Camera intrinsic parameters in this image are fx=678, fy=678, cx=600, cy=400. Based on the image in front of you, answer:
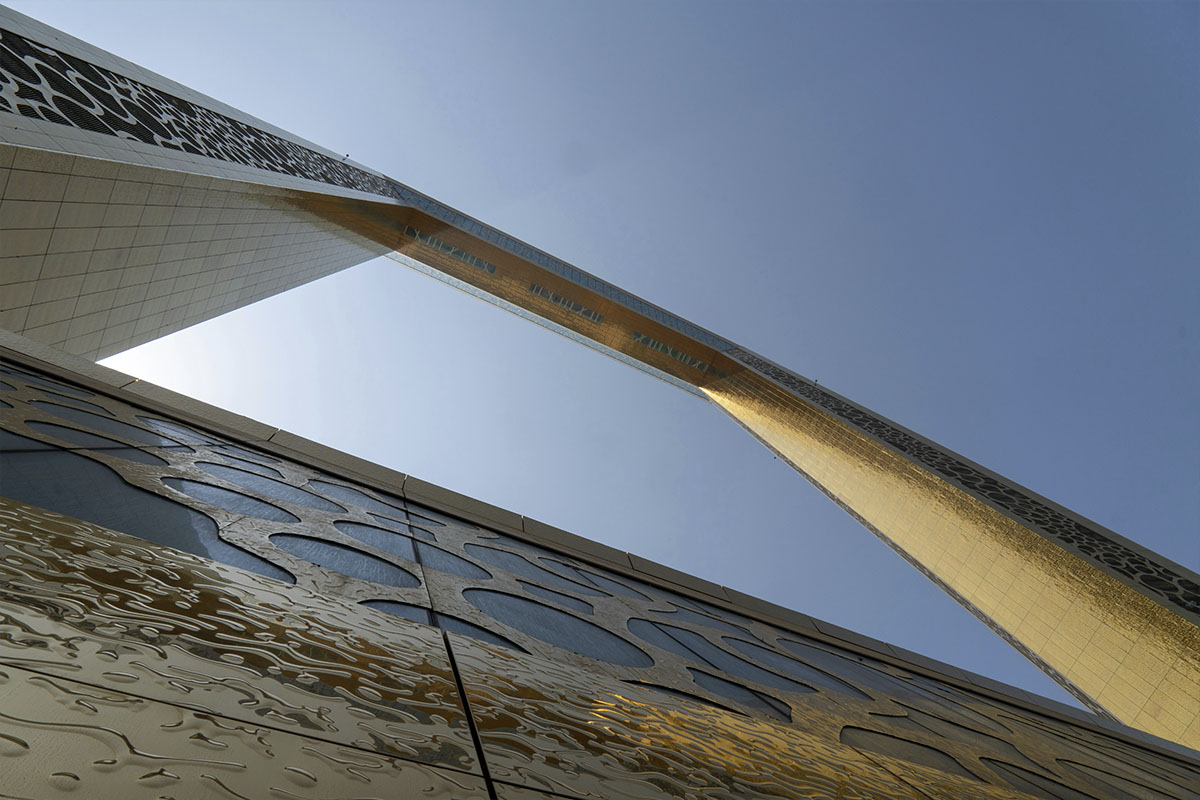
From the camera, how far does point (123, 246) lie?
34.9ft

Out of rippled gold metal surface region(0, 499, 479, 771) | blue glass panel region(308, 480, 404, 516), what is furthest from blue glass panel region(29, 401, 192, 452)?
rippled gold metal surface region(0, 499, 479, 771)

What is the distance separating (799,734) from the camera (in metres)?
3.33

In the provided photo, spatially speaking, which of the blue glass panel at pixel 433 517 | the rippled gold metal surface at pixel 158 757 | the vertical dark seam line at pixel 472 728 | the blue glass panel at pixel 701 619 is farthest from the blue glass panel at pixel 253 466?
the rippled gold metal surface at pixel 158 757

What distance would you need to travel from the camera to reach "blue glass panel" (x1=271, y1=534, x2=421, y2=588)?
333cm

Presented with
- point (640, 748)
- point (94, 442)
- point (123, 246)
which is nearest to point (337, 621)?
point (640, 748)

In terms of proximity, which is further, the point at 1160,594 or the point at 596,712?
the point at 1160,594

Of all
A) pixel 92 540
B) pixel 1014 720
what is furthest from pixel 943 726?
pixel 92 540

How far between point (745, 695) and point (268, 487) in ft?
11.0

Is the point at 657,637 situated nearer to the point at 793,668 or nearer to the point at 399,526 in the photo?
the point at 793,668

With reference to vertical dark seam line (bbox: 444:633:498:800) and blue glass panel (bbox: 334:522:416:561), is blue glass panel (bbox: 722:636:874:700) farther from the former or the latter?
vertical dark seam line (bbox: 444:633:498:800)

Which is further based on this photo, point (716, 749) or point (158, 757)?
point (716, 749)

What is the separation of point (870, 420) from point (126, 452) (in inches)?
805

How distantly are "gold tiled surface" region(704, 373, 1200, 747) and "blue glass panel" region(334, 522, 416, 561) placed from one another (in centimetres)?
1236

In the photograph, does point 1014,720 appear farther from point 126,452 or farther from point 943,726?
point 126,452
